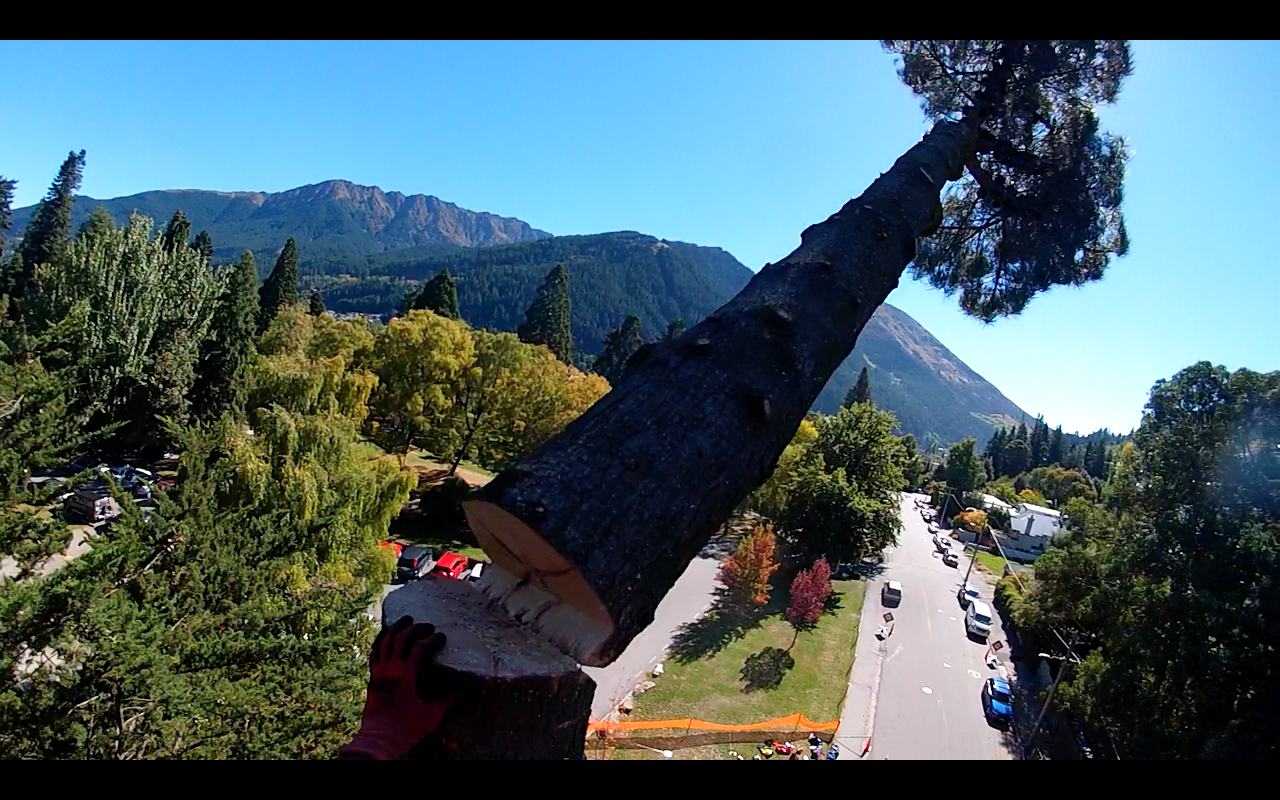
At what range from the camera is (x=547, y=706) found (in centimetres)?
181

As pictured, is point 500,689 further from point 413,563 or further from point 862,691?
point 862,691

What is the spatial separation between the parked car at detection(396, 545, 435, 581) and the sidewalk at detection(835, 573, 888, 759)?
12.1m

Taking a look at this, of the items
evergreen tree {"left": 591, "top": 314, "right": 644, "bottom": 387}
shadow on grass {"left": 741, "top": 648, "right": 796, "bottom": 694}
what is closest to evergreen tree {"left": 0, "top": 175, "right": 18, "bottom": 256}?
evergreen tree {"left": 591, "top": 314, "right": 644, "bottom": 387}

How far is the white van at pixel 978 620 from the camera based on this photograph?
75.2 feet

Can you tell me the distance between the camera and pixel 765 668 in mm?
17438

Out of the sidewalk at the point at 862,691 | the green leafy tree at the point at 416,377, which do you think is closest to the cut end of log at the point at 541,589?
the sidewalk at the point at 862,691

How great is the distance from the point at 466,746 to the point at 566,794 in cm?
50

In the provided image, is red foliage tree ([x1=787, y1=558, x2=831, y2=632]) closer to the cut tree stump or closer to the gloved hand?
the cut tree stump

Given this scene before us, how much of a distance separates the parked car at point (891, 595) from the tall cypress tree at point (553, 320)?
3171cm

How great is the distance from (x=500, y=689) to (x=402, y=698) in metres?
0.30

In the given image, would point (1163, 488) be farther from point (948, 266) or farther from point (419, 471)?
point (419, 471)

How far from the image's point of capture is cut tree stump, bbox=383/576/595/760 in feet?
5.61

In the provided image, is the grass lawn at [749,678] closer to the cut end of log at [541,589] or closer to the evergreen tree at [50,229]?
the cut end of log at [541,589]

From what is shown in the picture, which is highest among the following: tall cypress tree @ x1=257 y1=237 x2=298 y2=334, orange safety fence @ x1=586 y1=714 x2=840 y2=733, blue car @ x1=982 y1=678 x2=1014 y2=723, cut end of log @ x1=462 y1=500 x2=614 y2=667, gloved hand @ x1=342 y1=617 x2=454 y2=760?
tall cypress tree @ x1=257 y1=237 x2=298 y2=334
